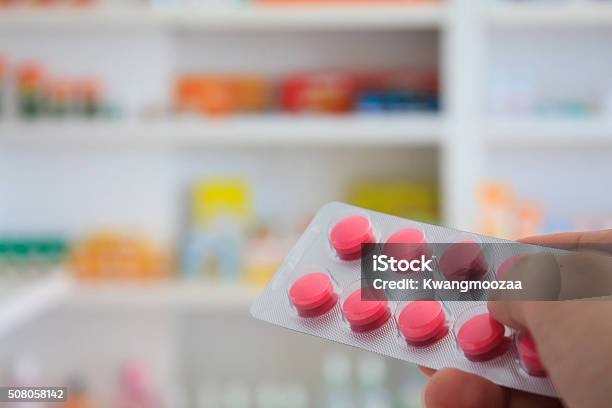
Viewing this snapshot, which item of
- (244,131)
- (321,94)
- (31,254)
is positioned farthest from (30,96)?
(321,94)

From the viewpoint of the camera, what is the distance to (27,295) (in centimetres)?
149

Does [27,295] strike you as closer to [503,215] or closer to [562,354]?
[503,215]

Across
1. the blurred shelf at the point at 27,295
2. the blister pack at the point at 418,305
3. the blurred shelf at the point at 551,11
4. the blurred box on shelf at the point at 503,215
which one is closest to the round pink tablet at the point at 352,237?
the blister pack at the point at 418,305

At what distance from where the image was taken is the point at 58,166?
6.52 feet

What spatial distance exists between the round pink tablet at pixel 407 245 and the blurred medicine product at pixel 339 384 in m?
1.48

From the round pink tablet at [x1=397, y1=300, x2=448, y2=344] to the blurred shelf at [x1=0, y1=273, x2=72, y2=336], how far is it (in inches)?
40.6

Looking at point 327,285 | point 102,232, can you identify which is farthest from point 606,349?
point 102,232

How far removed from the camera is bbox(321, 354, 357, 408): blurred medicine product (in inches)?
73.2

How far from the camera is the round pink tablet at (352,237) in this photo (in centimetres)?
44

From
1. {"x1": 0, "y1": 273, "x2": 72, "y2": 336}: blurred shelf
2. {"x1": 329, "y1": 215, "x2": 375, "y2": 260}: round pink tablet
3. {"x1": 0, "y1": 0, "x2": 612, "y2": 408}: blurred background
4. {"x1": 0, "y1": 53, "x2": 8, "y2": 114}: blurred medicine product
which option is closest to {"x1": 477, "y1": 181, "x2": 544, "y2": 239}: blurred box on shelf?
{"x1": 0, "y1": 0, "x2": 612, "y2": 408}: blurred background

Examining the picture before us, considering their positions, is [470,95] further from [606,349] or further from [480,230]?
[606,349]

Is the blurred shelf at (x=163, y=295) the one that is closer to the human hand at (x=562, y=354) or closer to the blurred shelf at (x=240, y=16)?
the blurred shelf at (x=240, y=16)

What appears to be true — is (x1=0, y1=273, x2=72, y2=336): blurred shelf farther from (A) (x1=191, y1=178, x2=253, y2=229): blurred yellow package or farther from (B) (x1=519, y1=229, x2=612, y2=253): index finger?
(B) (x1=519, y1=229, x2=612, y2=253): index finger

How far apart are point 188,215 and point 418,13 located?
74cm
